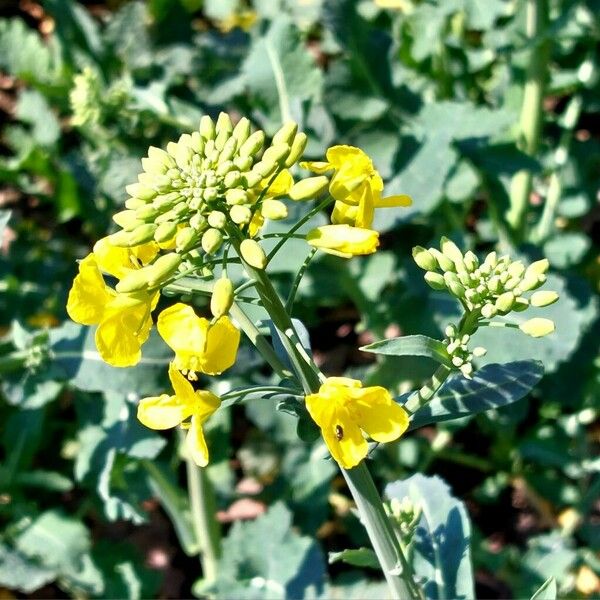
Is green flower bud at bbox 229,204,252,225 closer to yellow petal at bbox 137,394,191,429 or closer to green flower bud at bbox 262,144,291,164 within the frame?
green flower bud at bbox 262,144,291,164

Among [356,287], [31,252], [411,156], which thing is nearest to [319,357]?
[356,287]

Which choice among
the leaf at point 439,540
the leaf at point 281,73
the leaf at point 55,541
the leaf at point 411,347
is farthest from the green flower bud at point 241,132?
the leaf at point 55,541

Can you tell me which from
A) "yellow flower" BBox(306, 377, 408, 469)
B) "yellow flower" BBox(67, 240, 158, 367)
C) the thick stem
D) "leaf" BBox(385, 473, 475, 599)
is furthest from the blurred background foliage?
"yellow flower" BBox(306, 377, 408, 469)

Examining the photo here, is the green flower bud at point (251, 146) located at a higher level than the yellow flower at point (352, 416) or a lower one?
higher

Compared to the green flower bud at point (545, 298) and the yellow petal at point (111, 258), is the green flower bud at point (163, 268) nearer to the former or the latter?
the yellow petal at point (111, 258)

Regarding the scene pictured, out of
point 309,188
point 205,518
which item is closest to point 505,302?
point 309,188

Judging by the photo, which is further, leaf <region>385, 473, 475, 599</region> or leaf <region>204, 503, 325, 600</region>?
leaf <region>204, 503, 325, 600</region>
